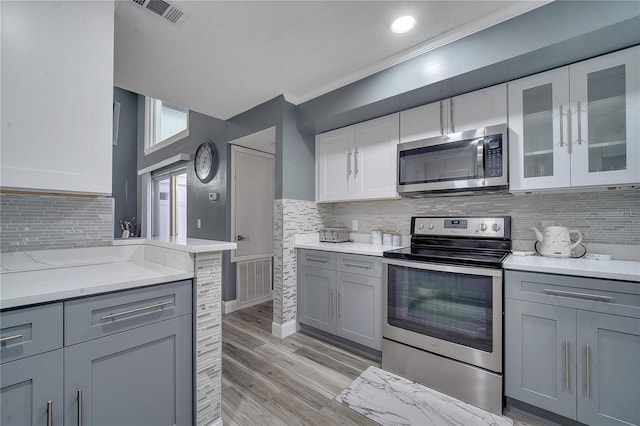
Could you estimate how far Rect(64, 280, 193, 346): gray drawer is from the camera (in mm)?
995

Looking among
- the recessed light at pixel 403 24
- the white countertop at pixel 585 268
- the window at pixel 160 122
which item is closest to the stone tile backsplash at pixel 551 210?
the white countertop at pixel 585 268

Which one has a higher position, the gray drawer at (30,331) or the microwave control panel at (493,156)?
the microwave control panel at (493,156)

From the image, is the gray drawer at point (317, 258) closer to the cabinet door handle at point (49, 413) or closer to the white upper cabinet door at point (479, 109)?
the white upper cabinet door at point (479, 109)

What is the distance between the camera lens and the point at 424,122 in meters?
2.21

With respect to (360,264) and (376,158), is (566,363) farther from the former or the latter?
(376,158)

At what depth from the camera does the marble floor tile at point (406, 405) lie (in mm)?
1537

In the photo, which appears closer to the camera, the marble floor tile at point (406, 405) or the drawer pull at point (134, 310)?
the drawer pull at point (134, 310)

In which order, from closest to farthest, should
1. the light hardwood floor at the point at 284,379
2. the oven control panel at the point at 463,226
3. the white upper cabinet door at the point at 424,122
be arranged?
the light hardwood floor at the point at 284,379 < the oven control panel at the point at 463,226 < the white upper cabinet door at the point at 424,122

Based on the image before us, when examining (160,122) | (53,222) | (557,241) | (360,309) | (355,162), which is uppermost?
(160,122)

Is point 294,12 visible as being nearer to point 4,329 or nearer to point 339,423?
point 4,329

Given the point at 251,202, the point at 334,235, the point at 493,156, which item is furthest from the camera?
the point at 251,202

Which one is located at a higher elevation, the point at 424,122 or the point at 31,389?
the point at 424,122

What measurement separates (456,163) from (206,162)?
321cm

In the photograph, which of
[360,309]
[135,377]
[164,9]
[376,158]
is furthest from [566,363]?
[164,9]
